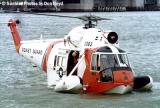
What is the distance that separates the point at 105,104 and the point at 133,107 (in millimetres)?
998

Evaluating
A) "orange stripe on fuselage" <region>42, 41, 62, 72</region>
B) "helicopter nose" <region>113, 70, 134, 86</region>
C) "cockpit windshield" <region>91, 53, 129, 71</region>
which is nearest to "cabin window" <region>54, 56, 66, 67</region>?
"orange stripe on fuselage" <region>42, 41, 62, 72</region>

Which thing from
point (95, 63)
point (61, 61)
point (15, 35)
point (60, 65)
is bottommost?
point (60, 65)

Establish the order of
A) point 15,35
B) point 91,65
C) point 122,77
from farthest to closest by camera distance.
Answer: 1. point 15,35
2. point 91,65
3. point 122,77

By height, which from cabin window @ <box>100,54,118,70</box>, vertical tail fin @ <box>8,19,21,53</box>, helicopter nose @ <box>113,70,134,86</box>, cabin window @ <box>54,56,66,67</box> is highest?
vertical tail fin @ <box>8,19,21,53</box>

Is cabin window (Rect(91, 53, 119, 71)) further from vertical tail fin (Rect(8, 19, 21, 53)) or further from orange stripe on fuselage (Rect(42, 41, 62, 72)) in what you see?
vertical tail fin (Rect(8, 19, 21, 53))

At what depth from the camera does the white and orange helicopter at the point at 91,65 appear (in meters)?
21.6

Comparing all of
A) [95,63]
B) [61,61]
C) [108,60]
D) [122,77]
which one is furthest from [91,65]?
[61,61]

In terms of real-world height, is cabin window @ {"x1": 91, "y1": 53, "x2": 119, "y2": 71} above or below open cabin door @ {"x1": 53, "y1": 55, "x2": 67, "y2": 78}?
above

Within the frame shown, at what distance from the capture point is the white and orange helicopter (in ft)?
70.8

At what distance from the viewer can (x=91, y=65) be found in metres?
21.9

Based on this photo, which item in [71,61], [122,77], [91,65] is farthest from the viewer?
[71,61]

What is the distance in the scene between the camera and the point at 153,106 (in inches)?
822

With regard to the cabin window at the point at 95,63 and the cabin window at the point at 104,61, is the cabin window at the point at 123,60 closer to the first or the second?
the cabin window at the point at 104,61

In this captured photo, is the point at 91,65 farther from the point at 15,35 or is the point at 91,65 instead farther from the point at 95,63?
the point at 15,35
